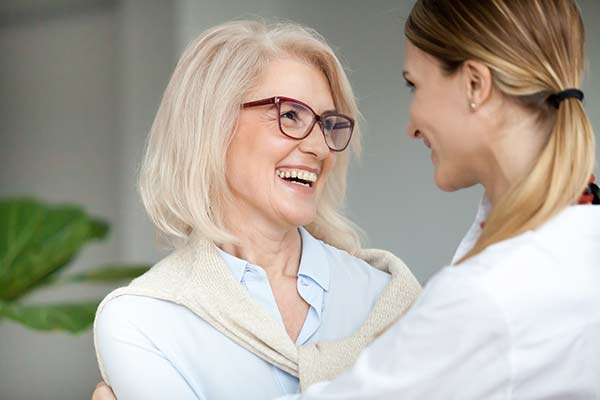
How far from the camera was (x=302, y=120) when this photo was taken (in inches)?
83.0

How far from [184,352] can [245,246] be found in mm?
310

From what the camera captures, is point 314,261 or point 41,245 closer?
point 314,261

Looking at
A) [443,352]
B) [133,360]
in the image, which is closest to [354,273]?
[133,360]

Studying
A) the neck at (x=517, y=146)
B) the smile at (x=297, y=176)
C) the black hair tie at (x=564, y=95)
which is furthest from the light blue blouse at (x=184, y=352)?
the black hair tie at (x=564, y=95)

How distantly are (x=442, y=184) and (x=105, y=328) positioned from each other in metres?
0.79

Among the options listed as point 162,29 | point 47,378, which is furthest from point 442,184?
point 47,378

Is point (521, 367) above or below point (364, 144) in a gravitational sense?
above

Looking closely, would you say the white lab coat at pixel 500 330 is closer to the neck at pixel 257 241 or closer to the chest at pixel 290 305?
the chest at pixel 290 305

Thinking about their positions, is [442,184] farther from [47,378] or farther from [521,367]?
[47,378]

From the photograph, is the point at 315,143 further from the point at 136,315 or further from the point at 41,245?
the point at 41,245

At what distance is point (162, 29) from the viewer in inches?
204

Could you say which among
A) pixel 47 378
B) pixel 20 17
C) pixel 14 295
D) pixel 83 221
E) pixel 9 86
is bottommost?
pixel 47 378

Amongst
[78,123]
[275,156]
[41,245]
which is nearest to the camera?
[275,156]

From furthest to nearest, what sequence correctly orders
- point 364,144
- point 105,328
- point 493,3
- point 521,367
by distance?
point 364,144
point 105,328
point 493,3
point 521,367
